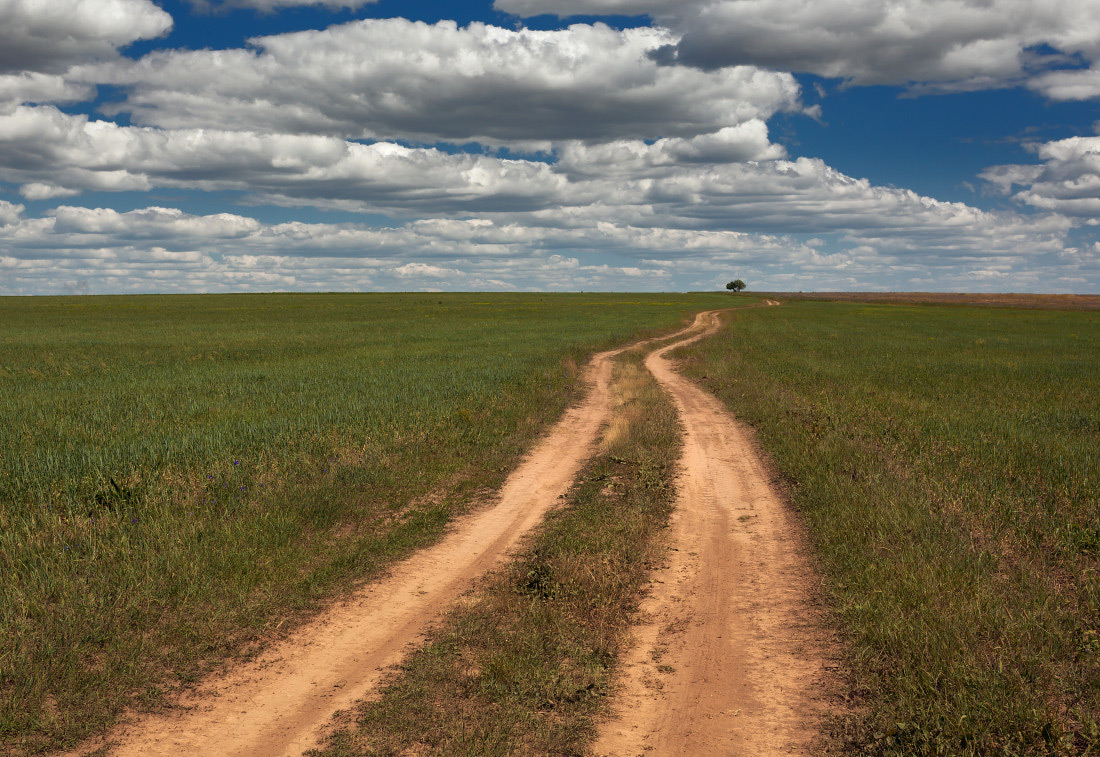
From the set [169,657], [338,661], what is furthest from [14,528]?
[338,661]

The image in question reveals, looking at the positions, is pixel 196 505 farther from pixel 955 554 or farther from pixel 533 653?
pixel 955 554

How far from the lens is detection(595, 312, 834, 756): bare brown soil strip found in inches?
188

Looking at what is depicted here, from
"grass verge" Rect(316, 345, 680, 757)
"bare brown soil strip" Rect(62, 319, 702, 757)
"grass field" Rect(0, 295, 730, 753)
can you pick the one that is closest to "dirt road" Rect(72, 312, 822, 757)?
"bare brown soil strip" Rect(62, 319, 702, 757)

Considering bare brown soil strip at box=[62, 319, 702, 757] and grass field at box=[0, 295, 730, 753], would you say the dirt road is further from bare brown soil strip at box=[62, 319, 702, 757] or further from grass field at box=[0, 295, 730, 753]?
grass field at box=[0, 295, 730, 753]

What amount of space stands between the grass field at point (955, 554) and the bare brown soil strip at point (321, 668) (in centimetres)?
389

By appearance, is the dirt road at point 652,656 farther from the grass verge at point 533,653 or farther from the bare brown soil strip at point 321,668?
the grass verge at point 533,653

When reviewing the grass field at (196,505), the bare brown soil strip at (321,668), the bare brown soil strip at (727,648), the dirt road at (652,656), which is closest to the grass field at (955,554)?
the bare brown soil strip at (727,648)

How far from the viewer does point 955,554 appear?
7387mm

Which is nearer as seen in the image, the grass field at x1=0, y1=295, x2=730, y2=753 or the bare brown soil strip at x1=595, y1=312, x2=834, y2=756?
the bare brown soil strip at x1=595, y1=312, x2=834, y2=756

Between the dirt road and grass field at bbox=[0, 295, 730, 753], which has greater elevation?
grass field at bbox=[0, 295, 730, 753]

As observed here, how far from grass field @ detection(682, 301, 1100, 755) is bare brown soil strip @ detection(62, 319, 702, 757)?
389 cm

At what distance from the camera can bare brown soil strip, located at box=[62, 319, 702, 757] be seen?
188 inches

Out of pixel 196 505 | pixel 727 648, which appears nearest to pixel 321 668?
pixel 727 648

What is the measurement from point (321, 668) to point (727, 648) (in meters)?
3.68
